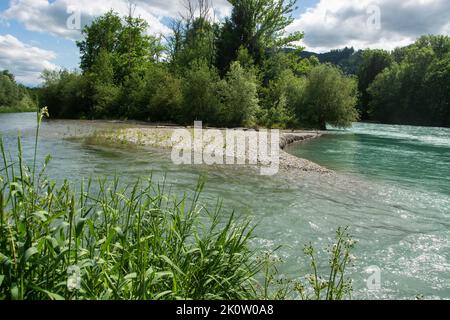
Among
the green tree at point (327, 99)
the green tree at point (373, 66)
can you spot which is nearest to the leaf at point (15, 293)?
the green tree at point (327, 99)

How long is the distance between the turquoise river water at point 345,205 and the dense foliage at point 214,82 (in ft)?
61.9

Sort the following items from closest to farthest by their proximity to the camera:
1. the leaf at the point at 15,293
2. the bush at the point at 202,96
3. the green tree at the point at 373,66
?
the leaf at the point at 15,293
the bush at the point at 202,96
the green tree at the point at 373,66

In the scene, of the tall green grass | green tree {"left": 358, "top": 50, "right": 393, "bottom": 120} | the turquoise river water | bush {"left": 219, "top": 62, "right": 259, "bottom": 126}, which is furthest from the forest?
green tree {"left": 358, "top": 50, "right": 393, "bottom": 120}

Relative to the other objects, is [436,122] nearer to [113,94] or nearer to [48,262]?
[113,94]

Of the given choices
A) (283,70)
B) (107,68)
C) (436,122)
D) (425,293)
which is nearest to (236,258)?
(425,293)

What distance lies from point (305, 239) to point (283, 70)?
132 feet

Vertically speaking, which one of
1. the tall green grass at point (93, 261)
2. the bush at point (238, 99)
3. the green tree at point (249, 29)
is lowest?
the tall green grass at point (93, 261)

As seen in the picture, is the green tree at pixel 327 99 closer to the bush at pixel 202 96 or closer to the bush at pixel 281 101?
the bush at pixel 281 101

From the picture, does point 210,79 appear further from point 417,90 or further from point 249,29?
point 417,90

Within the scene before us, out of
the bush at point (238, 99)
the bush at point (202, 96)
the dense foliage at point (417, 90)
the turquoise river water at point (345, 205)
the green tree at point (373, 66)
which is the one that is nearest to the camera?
the turquoise river water at point (345, 205)

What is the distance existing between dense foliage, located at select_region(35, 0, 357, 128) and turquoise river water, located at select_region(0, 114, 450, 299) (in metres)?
18.9

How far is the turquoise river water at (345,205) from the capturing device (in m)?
6.46

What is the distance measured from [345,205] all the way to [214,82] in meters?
29.6

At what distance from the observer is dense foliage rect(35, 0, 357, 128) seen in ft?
121
